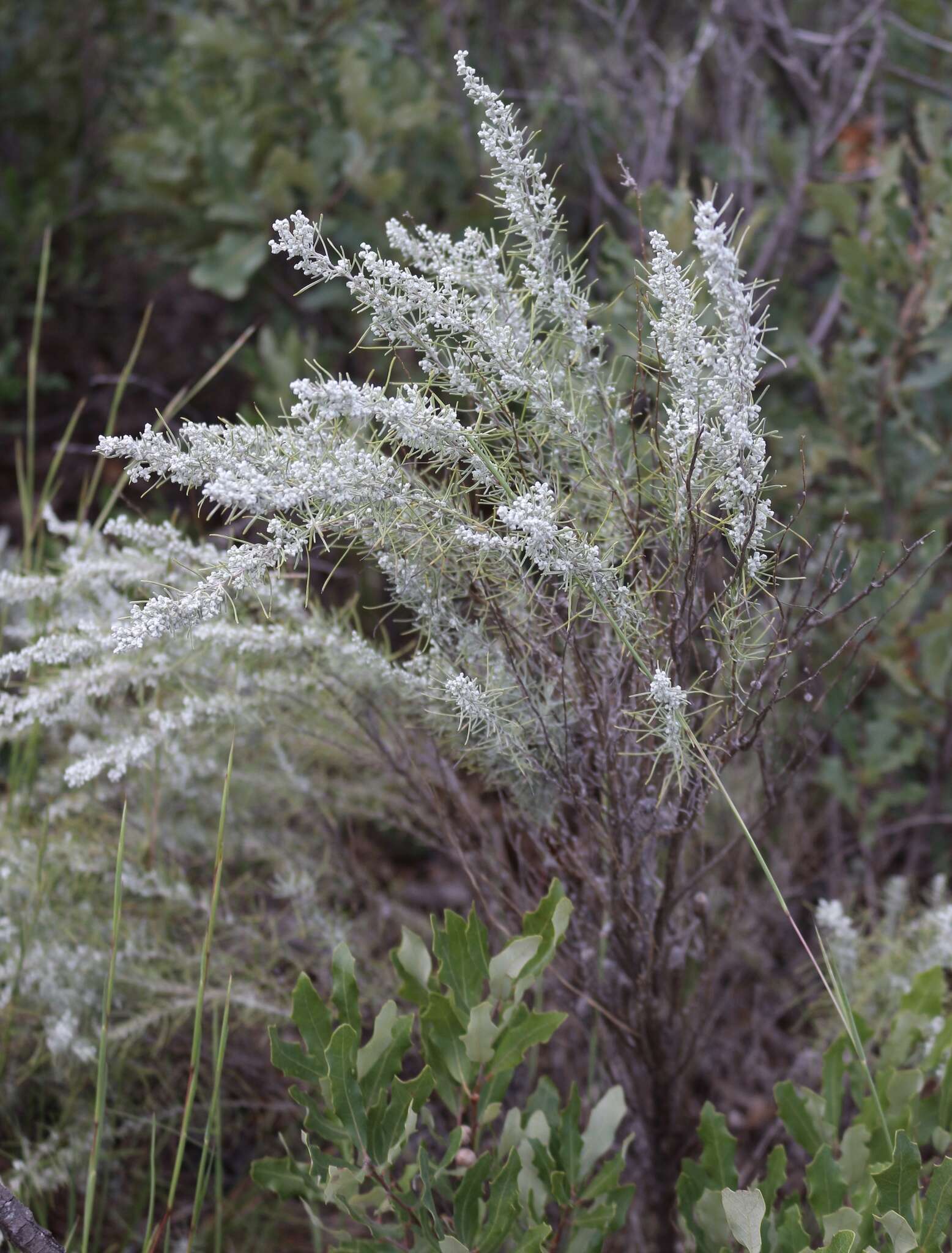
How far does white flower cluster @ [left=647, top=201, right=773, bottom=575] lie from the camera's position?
2.78 ft

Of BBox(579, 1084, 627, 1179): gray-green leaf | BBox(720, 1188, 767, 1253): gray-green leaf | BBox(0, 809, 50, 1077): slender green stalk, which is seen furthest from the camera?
BBox(0, 809, 50, 1077): slender green stalk

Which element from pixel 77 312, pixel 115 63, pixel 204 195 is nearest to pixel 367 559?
pixel 204 195

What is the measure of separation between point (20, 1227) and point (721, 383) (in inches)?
34.8

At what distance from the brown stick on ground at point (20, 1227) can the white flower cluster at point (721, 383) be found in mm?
786

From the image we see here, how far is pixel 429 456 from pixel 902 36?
1.93m

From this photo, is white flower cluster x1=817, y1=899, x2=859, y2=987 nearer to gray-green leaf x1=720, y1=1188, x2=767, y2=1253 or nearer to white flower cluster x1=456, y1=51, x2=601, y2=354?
gray-green leaf x1=720, y1=1188, x2=767, y2=1253

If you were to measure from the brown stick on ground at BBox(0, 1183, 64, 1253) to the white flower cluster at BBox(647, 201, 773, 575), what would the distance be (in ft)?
2.58

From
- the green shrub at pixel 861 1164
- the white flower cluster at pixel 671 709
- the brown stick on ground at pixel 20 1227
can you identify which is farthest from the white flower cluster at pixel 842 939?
the brown stick on ground at pixel 20 1227

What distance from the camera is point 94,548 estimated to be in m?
1.42

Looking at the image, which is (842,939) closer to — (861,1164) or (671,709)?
(861,1164)

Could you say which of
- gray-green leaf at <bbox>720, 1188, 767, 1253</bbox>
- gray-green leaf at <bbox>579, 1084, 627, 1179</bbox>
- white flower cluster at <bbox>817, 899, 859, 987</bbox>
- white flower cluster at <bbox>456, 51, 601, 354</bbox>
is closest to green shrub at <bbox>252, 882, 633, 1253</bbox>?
gray-green leaf at <bbox>579, 1084, 627, 1179</bbox>

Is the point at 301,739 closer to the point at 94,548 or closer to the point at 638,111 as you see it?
the point at 94,548

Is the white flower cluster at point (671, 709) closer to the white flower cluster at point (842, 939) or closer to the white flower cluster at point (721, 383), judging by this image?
the white flower cluster at point (721, 383)

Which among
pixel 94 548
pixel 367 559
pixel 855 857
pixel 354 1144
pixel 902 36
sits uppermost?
pixel 902 36
